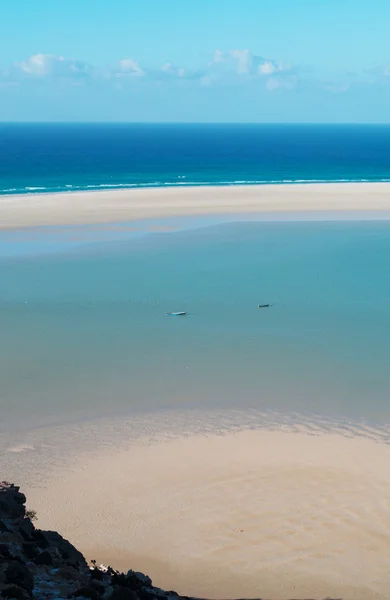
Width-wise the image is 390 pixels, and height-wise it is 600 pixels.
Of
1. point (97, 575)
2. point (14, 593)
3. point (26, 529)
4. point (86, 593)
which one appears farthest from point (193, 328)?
point (14, 593)

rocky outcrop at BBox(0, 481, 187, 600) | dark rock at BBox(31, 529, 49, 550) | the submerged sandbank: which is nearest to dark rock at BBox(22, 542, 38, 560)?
rocky outcrop at BBox(0, 481, 187, 600)

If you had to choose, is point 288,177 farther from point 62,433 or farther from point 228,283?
point 62,433

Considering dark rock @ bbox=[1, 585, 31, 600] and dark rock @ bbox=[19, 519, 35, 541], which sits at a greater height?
dark rock @ bbox=[19, 519, 35, 541]

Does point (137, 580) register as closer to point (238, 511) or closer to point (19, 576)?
point (19, 576)

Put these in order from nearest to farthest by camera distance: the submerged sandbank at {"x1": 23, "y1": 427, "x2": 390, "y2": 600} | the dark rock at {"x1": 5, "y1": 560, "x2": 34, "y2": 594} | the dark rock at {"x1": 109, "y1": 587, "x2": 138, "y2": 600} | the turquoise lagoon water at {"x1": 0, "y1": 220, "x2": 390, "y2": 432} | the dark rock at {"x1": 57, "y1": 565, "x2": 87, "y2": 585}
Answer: the dark rock at {"x1": 5, "y1": 560, "x2": 34, "y2": 594} → the dark rock at {"x1": 109, "y1": 587, "x2": 138, "y2": 600} → the dark rock at {"x1": 57, "y1": 565, "x2": 87, "y2": 585} → the submerged sandbank at {"x1": 23, "y1": 427, "x2": 390, "y2": 600} → the turquoise lagoon water at {"x1": 0, "y1": 220, "x2": 390, "y2": 432}

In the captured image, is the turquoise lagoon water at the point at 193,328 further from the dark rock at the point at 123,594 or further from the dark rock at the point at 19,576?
the dark rock at the point at 123,594

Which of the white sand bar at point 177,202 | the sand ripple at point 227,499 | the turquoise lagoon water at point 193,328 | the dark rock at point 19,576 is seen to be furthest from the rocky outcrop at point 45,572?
the white sand bar at point 177,202

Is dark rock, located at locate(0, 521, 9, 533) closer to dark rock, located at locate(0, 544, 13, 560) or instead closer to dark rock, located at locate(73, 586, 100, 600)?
dark rock, located at locate(0, 544, 13, 560)

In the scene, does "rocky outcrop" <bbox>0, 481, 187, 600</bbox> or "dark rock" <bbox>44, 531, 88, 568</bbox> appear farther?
"dark rock" <bbox>44, 531, 88, 568</bbox>
